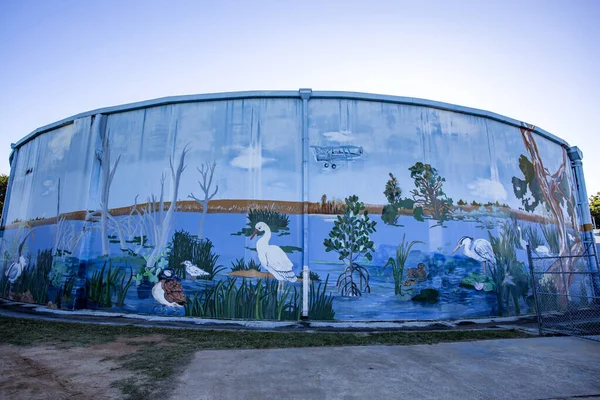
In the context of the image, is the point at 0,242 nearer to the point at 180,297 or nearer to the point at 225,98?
the point at 180,297

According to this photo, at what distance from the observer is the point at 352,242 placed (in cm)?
967

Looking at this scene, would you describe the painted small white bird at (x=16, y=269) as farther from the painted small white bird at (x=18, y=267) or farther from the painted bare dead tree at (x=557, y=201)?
the painted bare dead tree at (x=557, y=201)

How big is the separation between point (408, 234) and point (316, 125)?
4377 mm

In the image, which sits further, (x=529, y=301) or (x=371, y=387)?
(x=529, y=301)

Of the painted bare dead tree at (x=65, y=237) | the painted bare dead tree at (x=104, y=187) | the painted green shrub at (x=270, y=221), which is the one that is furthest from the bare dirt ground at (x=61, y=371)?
the painted bare dead tree at (x=65, y=237)

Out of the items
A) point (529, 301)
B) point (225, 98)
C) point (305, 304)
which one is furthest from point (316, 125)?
point (529, 301)

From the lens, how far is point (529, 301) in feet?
36.1

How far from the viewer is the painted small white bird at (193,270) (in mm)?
9570

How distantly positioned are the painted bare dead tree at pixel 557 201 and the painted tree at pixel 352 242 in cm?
764

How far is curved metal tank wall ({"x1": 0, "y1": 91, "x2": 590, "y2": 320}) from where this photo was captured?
9.50m

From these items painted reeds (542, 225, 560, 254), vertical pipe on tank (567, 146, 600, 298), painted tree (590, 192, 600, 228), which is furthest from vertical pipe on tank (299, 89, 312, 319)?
painted tree (590, 192, 600, 228)

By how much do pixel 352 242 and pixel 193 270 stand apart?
472 centimetres

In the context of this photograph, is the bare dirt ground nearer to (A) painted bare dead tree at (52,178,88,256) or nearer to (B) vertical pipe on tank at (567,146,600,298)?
(A) painted bare dead tree at (52,178,88,256)

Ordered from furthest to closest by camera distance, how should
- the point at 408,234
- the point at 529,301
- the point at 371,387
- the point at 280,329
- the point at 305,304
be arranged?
the point at 529,301, the point at 408,234, the point at 305,304, the point at 280,329, the point at 371,387
